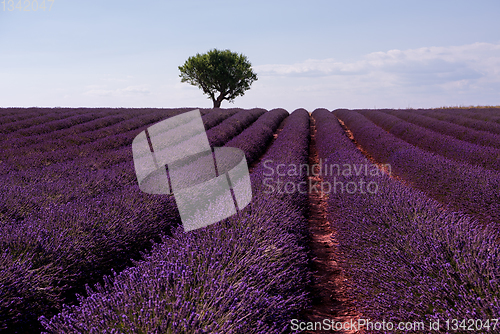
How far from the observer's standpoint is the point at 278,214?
9.93 ft

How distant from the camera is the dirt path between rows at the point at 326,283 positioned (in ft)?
8.48

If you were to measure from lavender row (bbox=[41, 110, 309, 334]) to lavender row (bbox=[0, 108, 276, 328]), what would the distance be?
1.11 feet

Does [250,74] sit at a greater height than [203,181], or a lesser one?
greater

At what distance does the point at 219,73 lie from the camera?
27781 mm

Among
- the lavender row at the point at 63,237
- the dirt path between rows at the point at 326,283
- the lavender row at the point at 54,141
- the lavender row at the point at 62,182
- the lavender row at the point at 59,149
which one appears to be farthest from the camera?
the lavender row at the point at 54,141

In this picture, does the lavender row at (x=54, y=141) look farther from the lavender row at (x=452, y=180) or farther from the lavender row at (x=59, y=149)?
the lavender row at (x=452, y=180)

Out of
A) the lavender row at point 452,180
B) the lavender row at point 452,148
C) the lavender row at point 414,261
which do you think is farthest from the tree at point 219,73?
the lavender row at point 414,261

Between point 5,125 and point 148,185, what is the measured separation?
1053cm

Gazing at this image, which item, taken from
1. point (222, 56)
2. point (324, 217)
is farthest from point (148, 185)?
point (222, 56)

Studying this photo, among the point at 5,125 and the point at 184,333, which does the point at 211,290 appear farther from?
the point at 5,125

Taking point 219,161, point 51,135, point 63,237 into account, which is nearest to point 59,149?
point 51,135

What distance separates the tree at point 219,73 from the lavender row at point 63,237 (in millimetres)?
25102

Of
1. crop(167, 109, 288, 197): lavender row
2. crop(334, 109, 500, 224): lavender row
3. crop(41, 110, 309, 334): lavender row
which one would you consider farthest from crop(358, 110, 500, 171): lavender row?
crop(41, 110, 309, 334): lavender row

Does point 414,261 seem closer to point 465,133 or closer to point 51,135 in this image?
point 465,133
